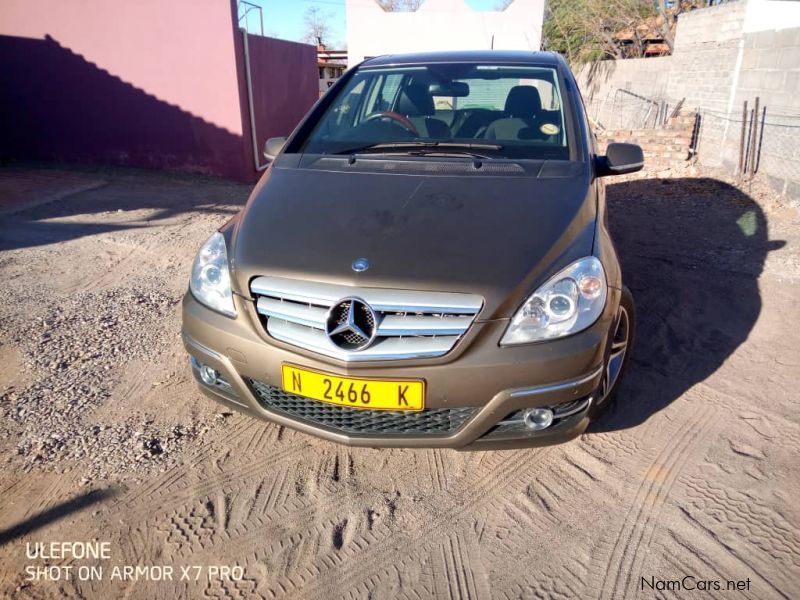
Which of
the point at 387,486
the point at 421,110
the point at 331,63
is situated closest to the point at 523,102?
the point at 421,110

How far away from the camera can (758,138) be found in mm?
7379

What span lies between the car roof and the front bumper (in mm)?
1915

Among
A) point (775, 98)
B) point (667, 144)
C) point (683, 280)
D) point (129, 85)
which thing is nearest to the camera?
point (683, 280)

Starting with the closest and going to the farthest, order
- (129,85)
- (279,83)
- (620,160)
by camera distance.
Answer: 1. (620,160)
2. (129,85)
3. (279,83)

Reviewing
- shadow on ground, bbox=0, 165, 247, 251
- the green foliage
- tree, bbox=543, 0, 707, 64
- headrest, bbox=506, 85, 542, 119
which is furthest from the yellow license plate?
the green foliage

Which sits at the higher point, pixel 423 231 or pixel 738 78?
pixel 738 78

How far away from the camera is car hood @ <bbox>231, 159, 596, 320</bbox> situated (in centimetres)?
203

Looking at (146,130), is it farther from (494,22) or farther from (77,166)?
(494,22)

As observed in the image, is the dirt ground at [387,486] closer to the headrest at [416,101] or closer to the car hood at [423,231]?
the car hood at [423,231]

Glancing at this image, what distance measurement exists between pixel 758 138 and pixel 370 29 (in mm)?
16632

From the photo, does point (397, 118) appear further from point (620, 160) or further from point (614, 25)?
Result: point (614, 25)

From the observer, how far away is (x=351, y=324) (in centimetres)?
197

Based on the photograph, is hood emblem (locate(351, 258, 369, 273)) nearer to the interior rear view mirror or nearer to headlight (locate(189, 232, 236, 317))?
headlight (locate(189, 232, 236, 317))

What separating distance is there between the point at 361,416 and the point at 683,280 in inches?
138
